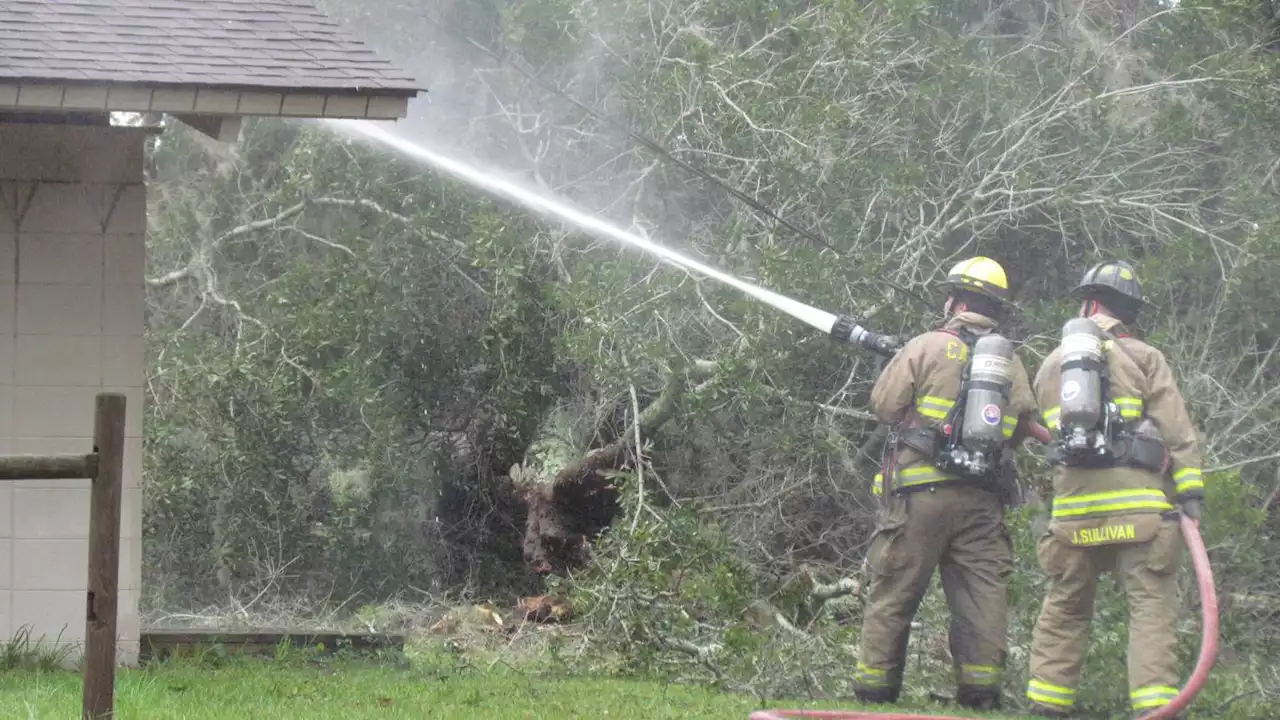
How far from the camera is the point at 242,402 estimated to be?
31.3 ft

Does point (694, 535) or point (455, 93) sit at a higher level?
point (455, 93)

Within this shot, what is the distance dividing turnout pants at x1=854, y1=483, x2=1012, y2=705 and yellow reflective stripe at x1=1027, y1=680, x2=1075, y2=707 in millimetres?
246

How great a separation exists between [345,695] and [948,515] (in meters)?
2.67

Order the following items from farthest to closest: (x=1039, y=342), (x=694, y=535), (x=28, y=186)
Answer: (x=1039, y=342) < (x=694, y=535) < (x=28, y=186)

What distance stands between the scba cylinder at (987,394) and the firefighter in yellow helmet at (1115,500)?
0.19 metres

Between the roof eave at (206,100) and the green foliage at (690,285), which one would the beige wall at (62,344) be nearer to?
the roof eave at (206,100)

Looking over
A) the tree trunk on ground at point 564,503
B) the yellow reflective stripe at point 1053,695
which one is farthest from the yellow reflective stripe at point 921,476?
the tree trunk on ground at point 564,503

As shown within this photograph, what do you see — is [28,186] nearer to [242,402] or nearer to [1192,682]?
[242,402]

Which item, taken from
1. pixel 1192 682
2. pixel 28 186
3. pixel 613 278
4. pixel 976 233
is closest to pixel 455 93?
pixel 613 278

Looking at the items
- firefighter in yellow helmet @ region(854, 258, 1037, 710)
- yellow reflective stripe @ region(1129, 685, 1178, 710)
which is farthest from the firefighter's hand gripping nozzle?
yellow reflective stripe @ region(1129, 685, 1178, 710)

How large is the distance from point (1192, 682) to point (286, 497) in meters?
6.35

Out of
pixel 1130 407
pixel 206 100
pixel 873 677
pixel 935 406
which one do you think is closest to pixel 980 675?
pixel 873 677

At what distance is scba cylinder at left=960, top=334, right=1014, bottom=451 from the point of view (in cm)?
609

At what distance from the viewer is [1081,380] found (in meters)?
5.81
